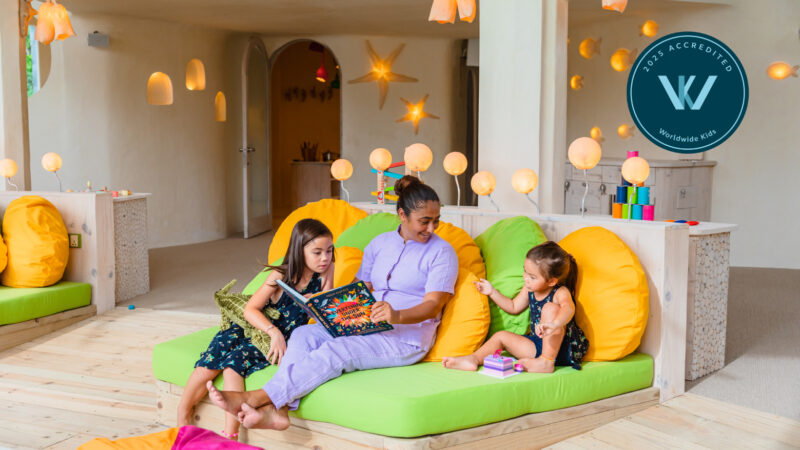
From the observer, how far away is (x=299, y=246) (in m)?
3.04

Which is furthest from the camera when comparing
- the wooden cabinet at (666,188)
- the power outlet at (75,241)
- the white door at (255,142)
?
the white door at (255,142)

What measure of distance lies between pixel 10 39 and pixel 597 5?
5342 mm

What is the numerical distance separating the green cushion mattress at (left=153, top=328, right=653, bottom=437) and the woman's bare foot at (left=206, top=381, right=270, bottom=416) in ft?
0.45

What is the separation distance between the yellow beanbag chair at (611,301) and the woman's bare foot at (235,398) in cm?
138

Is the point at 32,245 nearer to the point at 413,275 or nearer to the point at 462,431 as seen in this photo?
the point at 413,275

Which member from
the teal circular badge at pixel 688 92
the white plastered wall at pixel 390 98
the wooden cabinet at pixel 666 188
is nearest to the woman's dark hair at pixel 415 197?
the teal circular badge at pixel 688 92

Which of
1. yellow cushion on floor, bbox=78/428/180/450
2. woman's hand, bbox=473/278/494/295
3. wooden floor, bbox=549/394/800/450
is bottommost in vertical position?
wooden floor, bbox=549/394/800/450

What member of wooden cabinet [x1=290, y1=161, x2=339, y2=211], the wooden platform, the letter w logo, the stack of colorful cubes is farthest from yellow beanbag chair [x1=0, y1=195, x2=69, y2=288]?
wooden cabinet [x1=290, y1=161, x2=339, y2=211]

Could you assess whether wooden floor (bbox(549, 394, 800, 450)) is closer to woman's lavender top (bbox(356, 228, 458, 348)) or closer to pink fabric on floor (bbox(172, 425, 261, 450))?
woman's lavender top (bbox(356, 228, 458, 348))

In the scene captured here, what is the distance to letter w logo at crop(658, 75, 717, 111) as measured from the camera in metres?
3.71

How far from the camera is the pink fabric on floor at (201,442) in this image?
241 centimetres

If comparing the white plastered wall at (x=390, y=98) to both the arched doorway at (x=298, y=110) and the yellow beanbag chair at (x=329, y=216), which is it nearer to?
the arched doorway at (x=298, y=110)

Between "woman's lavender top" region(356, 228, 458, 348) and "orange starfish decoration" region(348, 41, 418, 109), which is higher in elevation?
"orange starfish decoration" region(348, 41, 418, 109)

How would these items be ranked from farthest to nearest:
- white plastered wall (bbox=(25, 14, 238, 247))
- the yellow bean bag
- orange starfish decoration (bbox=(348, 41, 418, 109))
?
orange starfish decoration (bbox=(348, 41, 418, 109))
white plastered wall (bbox=(25, 14, 238, 247))
the yellow bean bag
